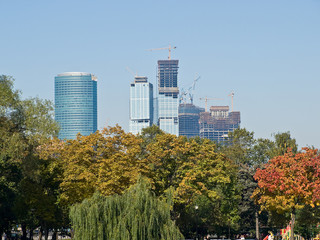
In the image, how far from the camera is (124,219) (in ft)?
119

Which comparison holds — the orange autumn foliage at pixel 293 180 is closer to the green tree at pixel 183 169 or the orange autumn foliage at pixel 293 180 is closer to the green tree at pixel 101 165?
the green tree at pixel 183 169

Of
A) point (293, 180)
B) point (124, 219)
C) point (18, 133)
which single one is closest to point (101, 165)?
point (18, 133)

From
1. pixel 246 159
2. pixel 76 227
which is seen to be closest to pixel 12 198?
pixel 76 227

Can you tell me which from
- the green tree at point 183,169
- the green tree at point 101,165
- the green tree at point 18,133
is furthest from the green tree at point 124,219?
the green tree at point 183,169

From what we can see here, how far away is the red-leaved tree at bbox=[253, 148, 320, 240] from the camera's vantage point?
56625mm

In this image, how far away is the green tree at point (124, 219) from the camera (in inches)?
1419

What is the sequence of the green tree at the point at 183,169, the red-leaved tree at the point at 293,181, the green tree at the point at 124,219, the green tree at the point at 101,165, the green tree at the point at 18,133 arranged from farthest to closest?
the green tree at the point at 183,169 → the green tree at the point at 101,165 → the red-leaved tree at the point at 293,181 → the green tree at the point at 18,133 → the green tree at the point at 124,219

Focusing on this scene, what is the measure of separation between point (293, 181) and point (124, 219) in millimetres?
25166

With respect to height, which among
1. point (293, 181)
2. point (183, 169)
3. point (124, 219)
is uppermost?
point (183, 169)

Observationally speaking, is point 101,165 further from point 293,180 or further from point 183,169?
point 293,180

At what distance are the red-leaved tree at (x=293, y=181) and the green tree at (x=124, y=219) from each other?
73.2ft

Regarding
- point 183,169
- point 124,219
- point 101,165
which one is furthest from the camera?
point 183,169

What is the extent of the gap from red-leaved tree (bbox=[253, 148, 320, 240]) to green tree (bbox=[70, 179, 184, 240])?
22.3 metres

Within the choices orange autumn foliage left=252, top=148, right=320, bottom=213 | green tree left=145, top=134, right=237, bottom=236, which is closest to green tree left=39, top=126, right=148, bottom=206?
green tree left=145, top=134, right=237, bottom=236
